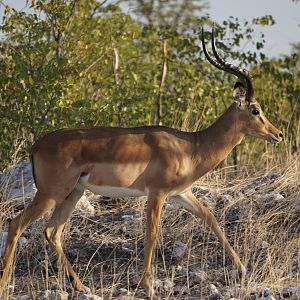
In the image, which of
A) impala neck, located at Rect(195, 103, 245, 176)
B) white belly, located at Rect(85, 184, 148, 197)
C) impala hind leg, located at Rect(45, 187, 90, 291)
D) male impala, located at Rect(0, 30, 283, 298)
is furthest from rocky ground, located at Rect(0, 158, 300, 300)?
impala neck, located at Rect(195, 103, 245, 176)

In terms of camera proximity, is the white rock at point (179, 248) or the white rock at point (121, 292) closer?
the white rock at point (121, 292)

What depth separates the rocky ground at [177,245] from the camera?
24.6 ft

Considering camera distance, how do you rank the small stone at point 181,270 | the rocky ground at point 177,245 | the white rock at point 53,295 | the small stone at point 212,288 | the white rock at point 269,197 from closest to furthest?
the white rock at point 53,295
the small stone at point 212,288
the rocky ground at point 177,245
the small stone at point 181,270
the white rock at point 269,197

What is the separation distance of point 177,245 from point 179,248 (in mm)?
97

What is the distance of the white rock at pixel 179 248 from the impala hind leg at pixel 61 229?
1.10 m

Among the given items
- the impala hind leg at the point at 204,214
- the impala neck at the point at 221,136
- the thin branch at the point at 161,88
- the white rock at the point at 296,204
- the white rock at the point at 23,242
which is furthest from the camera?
the thin branch at the point at 161,88

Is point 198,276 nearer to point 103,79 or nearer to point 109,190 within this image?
point 109,190

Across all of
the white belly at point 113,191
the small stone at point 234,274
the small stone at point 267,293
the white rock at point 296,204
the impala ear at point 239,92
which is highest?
the impala ear at point 239,92

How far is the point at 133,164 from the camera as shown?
311 inches

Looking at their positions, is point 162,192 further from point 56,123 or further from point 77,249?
point 56,123

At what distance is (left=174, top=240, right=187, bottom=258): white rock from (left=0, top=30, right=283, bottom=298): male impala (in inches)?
16.9

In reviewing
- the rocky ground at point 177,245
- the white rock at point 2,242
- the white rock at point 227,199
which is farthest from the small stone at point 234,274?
the white rock at point 2,242

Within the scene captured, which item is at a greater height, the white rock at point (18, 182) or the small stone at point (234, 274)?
the white rock at point (18, 182)

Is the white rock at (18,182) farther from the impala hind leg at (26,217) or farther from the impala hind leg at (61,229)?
the impala hind leg at (26,217)
